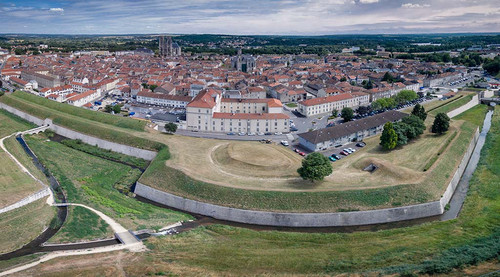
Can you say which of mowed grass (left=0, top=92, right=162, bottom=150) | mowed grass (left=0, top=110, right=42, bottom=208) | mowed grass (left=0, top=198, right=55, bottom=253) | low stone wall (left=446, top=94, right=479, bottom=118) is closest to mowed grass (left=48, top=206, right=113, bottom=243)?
mowed grass (left=0, top=198, right=55, bottom=253)

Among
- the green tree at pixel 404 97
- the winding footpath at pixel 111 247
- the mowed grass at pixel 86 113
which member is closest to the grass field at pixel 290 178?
the winding footpath at pixel 111 247

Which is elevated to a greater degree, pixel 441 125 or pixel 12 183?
pixel 441 125

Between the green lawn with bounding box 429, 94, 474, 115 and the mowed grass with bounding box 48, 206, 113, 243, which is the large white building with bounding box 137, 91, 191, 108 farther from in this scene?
the green lawn with bounding box 429, 94, 474, 115

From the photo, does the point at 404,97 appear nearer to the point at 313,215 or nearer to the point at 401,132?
the point at 401,132

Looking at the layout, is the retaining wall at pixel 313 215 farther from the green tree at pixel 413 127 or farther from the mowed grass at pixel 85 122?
the mowed grass at pixel 85 122

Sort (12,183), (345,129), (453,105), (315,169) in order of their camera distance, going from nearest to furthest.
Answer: (315,169) < (12,183) < (345,129) < (453,105)

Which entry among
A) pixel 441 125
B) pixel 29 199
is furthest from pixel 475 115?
pixel 29 199

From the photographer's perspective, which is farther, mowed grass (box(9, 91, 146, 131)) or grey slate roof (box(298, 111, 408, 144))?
mowed grass (box(9, 91, 146, 131))
